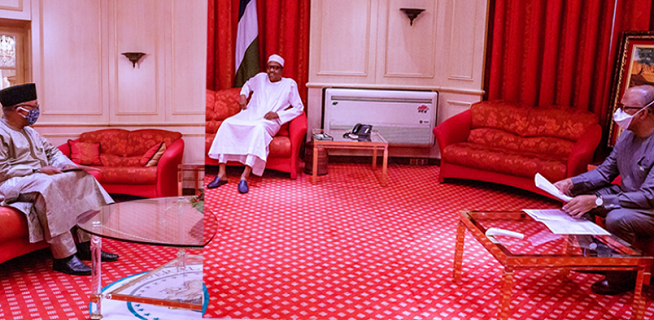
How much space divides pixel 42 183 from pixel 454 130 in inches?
174

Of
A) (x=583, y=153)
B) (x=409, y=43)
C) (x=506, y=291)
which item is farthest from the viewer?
(x=409, y=43)

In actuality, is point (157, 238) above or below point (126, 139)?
below

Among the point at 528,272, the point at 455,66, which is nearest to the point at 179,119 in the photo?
the point at 528,272

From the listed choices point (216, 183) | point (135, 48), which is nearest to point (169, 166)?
point (135, 48)

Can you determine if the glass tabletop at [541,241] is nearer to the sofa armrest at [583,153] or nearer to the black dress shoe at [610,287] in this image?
the black dress shoe at [610,287]

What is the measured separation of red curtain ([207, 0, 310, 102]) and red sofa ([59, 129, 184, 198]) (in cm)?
435

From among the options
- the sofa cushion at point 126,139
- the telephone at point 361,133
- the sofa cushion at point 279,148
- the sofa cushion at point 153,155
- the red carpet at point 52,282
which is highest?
the sofa cushion at point 126,139

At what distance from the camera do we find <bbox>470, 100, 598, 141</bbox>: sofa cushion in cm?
543

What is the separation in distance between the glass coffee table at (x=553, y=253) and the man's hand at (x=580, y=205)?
0.24m

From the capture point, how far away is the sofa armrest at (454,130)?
233 inches

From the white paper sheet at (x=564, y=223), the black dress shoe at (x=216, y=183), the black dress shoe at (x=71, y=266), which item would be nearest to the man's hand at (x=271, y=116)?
the black dress shoe at (x=216, y=183)

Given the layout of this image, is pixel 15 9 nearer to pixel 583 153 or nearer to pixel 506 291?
pixel 506 291

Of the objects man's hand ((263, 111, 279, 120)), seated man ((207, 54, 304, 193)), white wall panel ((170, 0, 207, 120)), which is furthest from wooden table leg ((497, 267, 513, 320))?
man's hand ((263, 111, 279, 120))

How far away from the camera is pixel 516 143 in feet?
19.1
